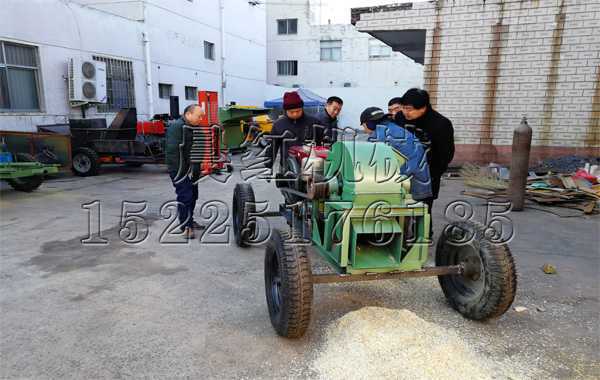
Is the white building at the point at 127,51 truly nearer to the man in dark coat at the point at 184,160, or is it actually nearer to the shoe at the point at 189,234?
the man in dark coat at the point at 184,160

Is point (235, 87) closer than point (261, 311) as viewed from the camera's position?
No

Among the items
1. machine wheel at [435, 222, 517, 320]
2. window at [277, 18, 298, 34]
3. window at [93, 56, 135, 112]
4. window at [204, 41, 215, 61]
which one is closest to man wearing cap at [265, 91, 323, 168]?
machine wheel at [435, 222, 517, 320]

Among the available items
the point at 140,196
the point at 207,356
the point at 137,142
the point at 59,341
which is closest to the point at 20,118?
the point at 137,142

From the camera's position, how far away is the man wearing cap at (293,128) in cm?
446

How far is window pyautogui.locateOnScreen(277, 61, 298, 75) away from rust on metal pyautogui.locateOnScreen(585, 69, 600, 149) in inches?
975

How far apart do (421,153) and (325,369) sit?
6.08 ft

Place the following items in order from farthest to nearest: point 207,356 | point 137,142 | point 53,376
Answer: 1. point 137,142
2. point 207,356
3. point 53,376

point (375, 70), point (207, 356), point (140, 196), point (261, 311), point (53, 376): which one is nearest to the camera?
point (53, 376)

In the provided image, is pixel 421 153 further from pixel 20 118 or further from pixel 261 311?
pixel 20 118

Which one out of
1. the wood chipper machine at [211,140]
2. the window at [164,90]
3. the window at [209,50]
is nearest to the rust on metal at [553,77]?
the wood chipper machine at [211,140]

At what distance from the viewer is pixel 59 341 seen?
2.72 m

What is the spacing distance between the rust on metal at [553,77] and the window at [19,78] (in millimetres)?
12007

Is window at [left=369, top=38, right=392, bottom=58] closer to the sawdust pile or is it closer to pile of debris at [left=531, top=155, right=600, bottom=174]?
pile of debris at [left=531, top=155, right=600, bottom=174]

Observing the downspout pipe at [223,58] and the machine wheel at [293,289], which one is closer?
the machine wheel at [293,289]
